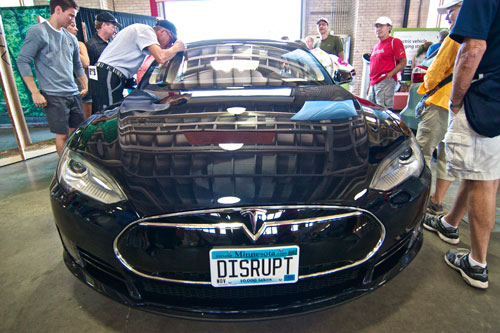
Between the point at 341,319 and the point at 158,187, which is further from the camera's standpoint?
the point at 341,319

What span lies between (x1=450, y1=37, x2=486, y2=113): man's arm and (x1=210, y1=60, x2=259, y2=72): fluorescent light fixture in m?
1.04

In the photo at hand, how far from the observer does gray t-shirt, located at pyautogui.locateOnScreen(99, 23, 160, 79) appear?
8.04ft

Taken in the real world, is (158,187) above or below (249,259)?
above

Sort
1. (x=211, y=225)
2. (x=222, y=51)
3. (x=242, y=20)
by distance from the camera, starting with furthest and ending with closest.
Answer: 1. (x=242, y=20)
2. (x=222, y=51)
3. (x=211, y=225)

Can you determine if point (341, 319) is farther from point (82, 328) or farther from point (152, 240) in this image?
point (82, 328)

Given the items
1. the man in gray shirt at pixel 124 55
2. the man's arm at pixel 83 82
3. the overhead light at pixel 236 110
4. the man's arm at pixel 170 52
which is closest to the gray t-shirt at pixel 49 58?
the man in gray shirt at pixel 124 55

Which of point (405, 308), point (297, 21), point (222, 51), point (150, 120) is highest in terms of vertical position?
point (297, 21)

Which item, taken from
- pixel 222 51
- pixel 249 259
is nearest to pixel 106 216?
pixel 249 259

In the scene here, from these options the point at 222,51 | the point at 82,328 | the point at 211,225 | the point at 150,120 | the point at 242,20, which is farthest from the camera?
the point at 242,20

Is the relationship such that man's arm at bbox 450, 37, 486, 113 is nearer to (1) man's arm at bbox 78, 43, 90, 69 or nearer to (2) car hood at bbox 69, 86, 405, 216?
(2) car hood at bbox 69, 86, 405, 216

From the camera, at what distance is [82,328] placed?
3.91ft

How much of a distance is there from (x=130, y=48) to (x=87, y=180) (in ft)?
6.35

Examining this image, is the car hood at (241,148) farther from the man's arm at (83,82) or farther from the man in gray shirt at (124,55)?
the man's arm at (83,82)

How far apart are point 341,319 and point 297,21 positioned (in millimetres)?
9322
